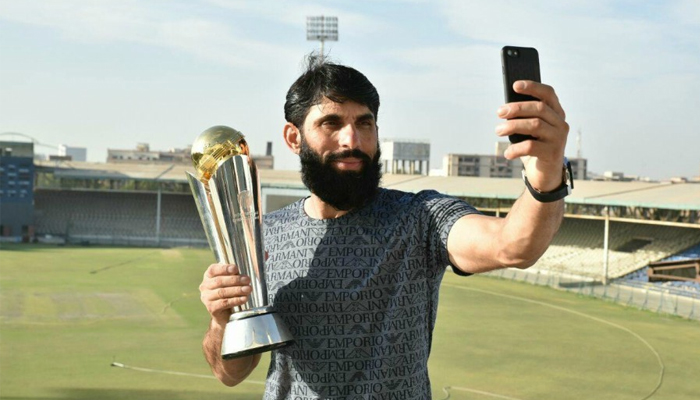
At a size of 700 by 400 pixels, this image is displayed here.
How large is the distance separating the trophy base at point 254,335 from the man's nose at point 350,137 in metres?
0.55

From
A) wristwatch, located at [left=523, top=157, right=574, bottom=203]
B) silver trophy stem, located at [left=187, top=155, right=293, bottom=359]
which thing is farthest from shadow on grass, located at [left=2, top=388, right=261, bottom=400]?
wristwatch, located at [left=523, top=157, right=574, bottom=203]

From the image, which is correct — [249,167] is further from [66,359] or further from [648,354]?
[648,354]

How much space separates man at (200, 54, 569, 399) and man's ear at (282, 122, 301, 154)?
0.01 meters

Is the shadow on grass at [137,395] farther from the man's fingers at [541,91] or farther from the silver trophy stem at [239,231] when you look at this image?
the man's fingers at [541,91]

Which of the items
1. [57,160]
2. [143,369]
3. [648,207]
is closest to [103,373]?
[143,369]

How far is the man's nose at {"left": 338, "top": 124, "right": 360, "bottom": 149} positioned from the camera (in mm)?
2662

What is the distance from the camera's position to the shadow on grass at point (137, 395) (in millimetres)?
14727

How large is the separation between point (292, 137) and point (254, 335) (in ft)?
2.18

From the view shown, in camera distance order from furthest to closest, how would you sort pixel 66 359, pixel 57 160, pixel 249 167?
1. pixel 57 160
2. pixel 66 359
3. pixel 249 167

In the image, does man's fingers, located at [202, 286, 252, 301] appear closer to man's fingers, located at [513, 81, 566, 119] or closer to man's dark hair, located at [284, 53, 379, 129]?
man's dark hair, located at [284, 53, 379, 129]

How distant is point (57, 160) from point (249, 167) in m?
59.5

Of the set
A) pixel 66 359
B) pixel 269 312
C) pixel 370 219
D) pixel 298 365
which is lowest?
pixel 66 359

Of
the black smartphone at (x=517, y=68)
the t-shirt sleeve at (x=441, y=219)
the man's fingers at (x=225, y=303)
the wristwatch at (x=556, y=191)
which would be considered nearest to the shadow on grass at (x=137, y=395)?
the man's fingers at (x=225, y=303)

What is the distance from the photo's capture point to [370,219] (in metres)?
2.72
